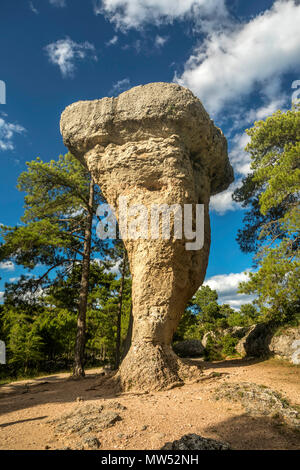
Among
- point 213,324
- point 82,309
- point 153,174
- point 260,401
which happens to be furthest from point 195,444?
point 213,324

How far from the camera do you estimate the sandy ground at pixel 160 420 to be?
418cm

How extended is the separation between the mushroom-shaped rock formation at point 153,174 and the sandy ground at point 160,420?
1.25 meters

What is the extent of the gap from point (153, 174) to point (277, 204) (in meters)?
Answer: 5.66

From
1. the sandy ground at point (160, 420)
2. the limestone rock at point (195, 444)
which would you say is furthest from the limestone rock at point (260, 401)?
the limestone rock at point (195, 444)

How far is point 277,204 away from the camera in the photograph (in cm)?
1151

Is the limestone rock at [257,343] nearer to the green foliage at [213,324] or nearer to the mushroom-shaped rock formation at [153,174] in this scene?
the green foliage at [213,324]

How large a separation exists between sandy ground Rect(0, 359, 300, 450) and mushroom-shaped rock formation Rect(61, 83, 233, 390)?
4.10ft

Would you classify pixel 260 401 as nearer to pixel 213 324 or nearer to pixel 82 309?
pixel 82 309

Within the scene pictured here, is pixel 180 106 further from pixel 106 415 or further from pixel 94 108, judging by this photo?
pixel 106 415

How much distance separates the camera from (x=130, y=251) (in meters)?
10.3

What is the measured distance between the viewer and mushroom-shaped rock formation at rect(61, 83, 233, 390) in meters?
8.88

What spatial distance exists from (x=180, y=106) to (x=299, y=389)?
10184 mm

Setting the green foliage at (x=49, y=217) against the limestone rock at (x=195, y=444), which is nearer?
the limestone rock at (x=195, y=444)

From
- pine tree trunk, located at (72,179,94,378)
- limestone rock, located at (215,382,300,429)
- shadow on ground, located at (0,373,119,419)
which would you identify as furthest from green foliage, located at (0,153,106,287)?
limestone rock, located at (215,382,300,429)
